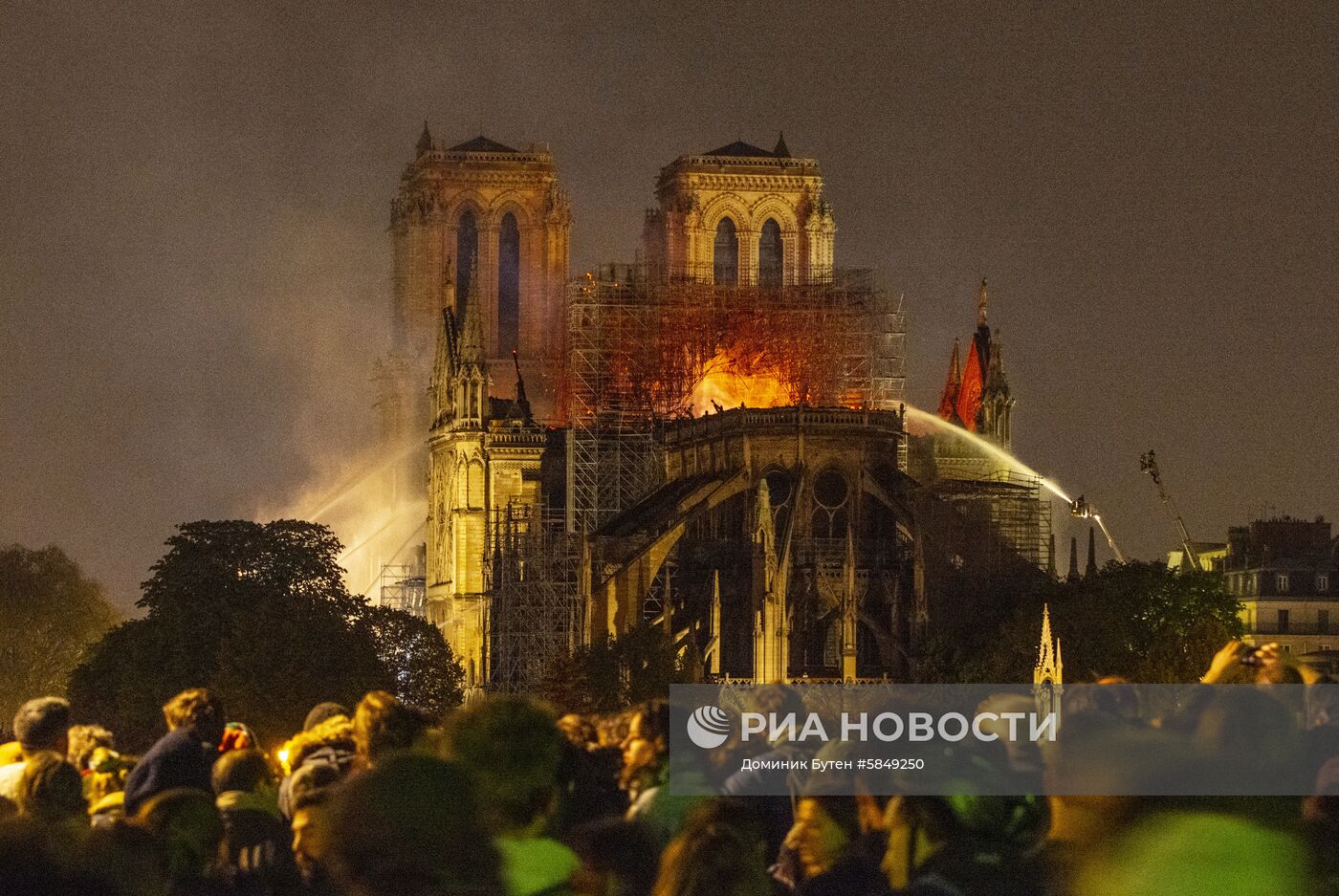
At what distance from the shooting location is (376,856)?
37.6 ft

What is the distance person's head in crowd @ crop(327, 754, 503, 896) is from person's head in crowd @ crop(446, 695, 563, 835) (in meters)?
2.67

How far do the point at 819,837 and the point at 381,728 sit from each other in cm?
330

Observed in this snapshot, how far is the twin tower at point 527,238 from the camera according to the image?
4626 inches

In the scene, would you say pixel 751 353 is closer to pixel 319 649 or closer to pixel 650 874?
pixel 319 649

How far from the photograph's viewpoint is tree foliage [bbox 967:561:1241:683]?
276 feet

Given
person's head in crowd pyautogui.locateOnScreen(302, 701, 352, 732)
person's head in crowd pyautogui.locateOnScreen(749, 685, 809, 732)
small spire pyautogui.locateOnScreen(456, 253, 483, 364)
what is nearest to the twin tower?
small spire pyautogui.locateOnScreen(456, 253, 483, 364)

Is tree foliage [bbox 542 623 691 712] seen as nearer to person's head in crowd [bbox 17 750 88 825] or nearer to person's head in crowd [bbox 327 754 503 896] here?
person's head in crowd [bbox 17 750 88 825]

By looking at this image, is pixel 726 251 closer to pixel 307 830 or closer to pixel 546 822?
pixel 307 830

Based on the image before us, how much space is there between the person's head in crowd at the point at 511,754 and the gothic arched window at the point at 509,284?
108067 millimetres

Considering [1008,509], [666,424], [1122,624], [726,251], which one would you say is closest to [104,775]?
[1122,624]

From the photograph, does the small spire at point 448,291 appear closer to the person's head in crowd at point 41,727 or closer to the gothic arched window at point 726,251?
the gothic arched window at point 726,251

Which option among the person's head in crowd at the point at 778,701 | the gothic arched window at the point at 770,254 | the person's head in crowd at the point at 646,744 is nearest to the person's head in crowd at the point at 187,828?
the person's head in crowd at the point at 646,744

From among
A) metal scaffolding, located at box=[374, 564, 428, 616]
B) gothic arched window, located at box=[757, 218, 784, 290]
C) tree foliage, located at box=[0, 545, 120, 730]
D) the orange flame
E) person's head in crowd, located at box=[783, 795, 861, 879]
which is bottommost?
person's head in crowd, located at box=[783, 795, 861, 879]

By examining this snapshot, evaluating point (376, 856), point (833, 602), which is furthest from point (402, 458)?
point (376, 856)
